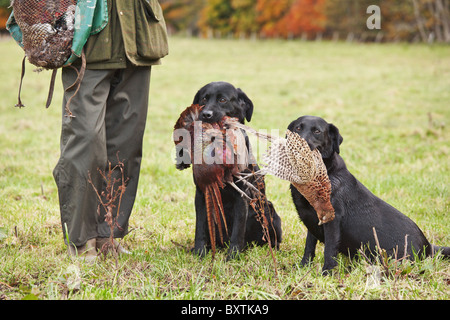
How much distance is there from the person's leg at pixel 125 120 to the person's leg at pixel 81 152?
17cm

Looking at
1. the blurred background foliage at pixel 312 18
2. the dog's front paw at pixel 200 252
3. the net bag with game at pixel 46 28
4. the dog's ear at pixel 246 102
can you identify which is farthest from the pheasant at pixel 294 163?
the blurred background foliage at pixel 312 18

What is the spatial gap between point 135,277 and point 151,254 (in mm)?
636

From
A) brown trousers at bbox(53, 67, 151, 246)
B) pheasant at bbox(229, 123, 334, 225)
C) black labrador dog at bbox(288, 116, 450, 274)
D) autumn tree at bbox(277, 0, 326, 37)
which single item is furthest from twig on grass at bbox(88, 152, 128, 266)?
autumn tree at bbox(277, 0, 326, 37)

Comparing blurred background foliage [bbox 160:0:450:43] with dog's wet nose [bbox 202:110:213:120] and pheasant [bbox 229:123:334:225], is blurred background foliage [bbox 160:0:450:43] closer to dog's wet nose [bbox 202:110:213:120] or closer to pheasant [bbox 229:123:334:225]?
dog's wet nose [bbox 202:110:213:120]

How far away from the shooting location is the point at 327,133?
3684 mm

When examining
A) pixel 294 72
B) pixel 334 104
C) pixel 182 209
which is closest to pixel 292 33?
pixel 294 72

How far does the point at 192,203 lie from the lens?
5.37 meters

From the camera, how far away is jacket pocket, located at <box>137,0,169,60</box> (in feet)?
12.1

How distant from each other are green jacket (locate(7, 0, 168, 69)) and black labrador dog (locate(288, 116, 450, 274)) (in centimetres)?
128

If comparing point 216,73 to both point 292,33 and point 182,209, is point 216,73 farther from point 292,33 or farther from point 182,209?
point 292,33

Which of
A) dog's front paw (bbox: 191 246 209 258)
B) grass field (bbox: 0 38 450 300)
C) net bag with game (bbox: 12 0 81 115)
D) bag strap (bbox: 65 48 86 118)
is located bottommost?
dog's front paw (bbox: 191 246 209 258)

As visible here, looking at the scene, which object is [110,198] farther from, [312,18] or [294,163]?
[312,18]

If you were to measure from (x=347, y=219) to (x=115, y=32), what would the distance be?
218 cm

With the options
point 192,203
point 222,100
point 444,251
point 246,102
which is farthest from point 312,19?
point 444,251
